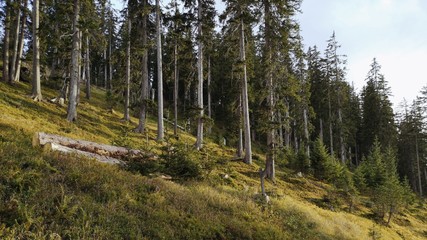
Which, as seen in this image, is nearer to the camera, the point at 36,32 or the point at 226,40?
the point at 36,32

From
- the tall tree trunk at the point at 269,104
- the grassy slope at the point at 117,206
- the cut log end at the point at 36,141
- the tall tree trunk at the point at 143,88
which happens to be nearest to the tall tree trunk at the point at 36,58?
the grassy slope at the point at 117,206

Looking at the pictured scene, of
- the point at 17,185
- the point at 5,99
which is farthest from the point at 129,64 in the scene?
the point at 17,185

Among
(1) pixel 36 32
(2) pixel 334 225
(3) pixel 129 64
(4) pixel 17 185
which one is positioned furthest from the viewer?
(3) pixel 129 64

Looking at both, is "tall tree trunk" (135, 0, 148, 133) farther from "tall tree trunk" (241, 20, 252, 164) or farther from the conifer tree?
the conifer tree

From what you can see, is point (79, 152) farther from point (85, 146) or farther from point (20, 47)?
point (20, 47)

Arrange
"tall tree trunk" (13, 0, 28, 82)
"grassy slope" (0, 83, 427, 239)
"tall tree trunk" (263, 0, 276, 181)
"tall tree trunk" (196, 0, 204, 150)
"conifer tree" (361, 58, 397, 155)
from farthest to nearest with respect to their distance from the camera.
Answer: "conifer tree" (361, 58, 397, 155)
"tall tree trunk" (13, 0, 28, 82)
"tall tree trunk" (196, 0, 204, 150)
"tall tree trunk" (263, 0, 276, 181)
"grassy slope" (0, 83, 427, 239)

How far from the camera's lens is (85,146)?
41.5 ft

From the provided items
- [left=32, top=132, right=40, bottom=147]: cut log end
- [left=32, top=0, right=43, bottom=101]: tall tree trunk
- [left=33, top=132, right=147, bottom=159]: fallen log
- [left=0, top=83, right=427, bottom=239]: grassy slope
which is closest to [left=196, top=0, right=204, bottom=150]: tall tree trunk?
[left=0, top=83, right=427, bottom=239]: grassy slope

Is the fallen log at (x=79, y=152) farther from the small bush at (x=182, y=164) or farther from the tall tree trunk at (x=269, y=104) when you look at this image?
the tall tree trunk at (x=269, y=104)

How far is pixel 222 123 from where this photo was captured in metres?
48.7

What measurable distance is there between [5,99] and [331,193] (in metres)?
24.0

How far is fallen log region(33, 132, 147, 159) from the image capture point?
11389 millimetres

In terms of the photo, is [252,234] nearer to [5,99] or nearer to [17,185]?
[17,185]

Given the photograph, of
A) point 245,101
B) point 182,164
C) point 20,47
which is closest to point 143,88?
point 245,101
